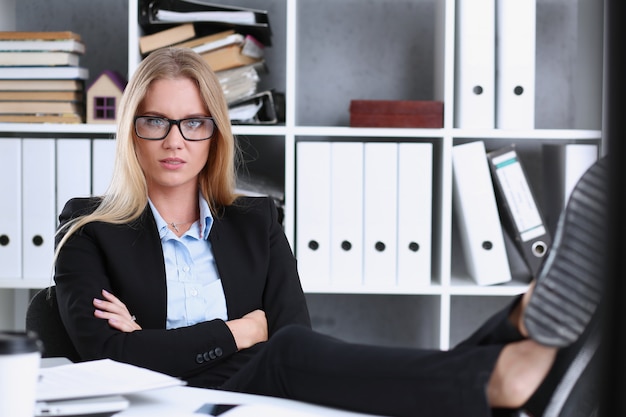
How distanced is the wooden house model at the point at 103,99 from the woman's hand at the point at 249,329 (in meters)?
0.94

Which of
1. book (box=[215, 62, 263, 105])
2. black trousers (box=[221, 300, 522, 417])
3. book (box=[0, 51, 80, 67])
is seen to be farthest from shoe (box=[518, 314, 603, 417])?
book (box=[0, 51, 80, 67])

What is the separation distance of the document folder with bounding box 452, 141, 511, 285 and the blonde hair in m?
0.77

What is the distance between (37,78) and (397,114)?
100cm

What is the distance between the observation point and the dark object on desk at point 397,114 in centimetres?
225

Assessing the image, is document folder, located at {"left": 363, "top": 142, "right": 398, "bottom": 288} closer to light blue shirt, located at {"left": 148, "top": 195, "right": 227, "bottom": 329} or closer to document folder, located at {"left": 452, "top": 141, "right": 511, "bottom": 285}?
document folder, located at {"left": 452, "top": 141, "right": 511, "bottom": 285}

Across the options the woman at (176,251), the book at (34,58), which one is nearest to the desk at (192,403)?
the woman at (176,251)

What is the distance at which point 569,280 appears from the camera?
0.72 metres

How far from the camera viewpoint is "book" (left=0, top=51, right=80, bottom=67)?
2.24m

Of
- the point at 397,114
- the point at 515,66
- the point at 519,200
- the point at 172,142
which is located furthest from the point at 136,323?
the point at 515,66

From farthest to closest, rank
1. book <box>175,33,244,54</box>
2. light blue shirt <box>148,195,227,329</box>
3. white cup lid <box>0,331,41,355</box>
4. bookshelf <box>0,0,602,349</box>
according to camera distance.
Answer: bookshelf <box>0,0,602,349</box>
book <box>175,33,244,54</box>
light blue shirt <box>148,195,227,329</box>
white cup lid <box>0,331,41,355</box>

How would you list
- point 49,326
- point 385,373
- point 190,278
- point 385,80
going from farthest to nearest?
point 385,80, point 190,278, point 49,326, point 385,373

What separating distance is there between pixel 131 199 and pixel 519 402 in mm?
1029

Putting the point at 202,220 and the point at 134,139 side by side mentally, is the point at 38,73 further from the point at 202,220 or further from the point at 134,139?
the point at 202,220

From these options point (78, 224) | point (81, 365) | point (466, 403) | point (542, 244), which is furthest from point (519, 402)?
point (542, 244)
